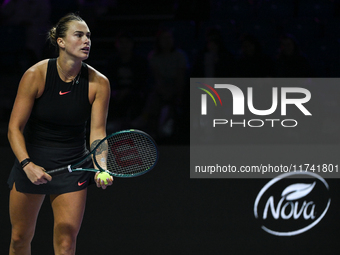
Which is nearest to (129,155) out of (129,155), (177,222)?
(129,155)

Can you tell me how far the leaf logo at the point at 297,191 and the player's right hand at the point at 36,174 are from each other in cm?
169

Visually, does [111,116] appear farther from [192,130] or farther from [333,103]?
[333,103]

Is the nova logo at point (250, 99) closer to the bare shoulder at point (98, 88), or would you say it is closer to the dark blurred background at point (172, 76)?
the dark blurred background at point (172, 76)

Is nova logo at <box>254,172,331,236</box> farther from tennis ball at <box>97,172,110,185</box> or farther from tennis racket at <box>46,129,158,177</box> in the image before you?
tennis ball at <box>97,172,110,185</box>

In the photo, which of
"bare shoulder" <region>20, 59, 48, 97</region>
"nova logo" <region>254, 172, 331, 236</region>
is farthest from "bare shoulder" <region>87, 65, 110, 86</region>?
"nova logo" <region>254, 172, 331, 236</region>

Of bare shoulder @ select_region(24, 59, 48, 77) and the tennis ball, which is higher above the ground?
bare shoulder @ select_region(24, 59, 48, 77)

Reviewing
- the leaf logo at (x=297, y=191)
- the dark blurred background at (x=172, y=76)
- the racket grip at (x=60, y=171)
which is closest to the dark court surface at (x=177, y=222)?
the dark blurred background at (x=172, y=76)

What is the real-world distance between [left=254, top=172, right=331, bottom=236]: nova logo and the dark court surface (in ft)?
0.14

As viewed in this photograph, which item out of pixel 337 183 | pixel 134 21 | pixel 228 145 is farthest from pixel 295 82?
pixel 134 21

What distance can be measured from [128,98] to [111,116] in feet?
0.77

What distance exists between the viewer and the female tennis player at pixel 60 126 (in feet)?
6.67

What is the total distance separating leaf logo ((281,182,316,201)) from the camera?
3.11m

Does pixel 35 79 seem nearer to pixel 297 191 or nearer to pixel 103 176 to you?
pixel 103 176

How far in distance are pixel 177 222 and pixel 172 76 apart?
6.19 feet
